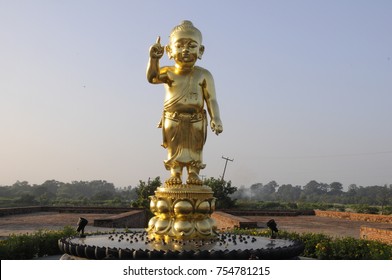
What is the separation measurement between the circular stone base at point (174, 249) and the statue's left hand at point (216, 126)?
1.75m

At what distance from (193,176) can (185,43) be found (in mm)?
2201

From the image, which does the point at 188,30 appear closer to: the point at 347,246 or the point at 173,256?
the point at 173,256

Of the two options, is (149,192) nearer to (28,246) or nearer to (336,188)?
(28,246)

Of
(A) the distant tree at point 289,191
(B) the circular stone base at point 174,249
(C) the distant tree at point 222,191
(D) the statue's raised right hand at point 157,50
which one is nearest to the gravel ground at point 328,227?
(C) the distant tree at point 222,191

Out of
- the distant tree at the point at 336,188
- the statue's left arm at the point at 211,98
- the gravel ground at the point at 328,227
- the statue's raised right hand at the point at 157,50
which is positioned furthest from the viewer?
the distant tree at the point at 336,188

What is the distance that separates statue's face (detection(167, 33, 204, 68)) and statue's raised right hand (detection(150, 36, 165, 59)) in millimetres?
320

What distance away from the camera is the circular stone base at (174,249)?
5.02m

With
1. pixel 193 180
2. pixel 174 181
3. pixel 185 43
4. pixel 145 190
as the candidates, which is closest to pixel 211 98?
pixel 185 43

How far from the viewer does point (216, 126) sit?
Answer: 692cm

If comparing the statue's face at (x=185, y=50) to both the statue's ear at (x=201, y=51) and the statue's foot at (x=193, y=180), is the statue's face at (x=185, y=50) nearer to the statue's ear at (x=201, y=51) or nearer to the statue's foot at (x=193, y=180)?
the statue's ear at (x=201, y=51)

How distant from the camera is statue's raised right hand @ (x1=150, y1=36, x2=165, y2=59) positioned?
6.61 metres

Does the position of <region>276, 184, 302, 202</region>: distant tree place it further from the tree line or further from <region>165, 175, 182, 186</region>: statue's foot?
<region>165, 175, 182, 186</region>: statue's foot

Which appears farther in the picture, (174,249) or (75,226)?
(75,226)

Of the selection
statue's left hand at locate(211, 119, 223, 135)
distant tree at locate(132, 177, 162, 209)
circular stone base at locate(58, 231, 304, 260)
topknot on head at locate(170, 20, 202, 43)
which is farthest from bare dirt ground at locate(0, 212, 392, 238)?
topknot on head at locate(170, 20, 202, 43)
